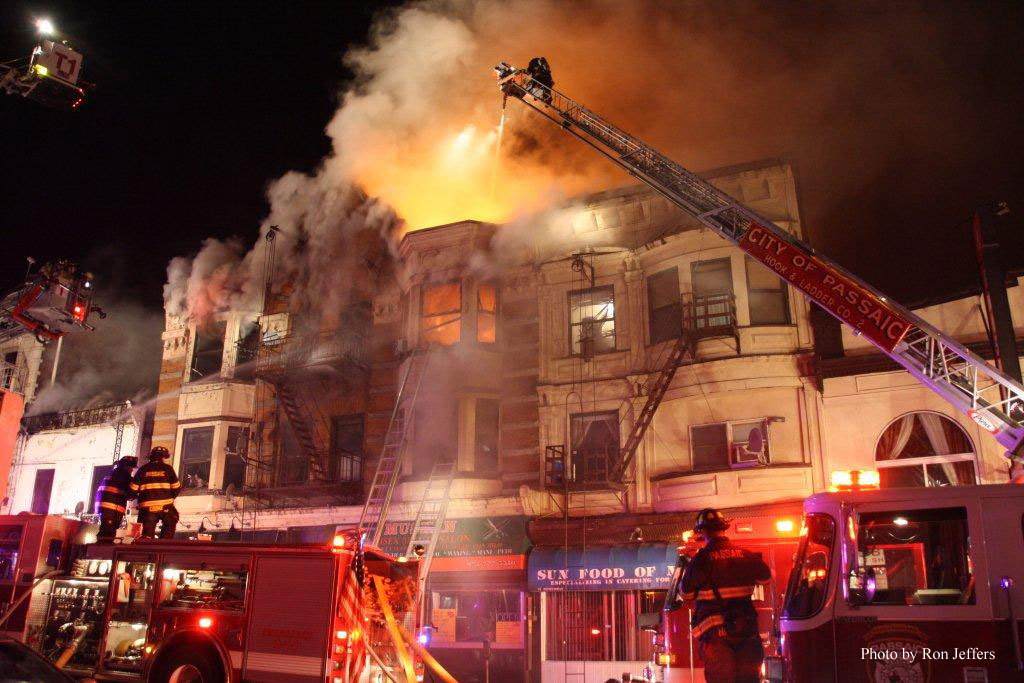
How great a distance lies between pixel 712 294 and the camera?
15.4 meters

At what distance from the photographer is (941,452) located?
13.1 m

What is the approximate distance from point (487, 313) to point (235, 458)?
768 cm

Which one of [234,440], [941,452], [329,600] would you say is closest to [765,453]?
[941,452]

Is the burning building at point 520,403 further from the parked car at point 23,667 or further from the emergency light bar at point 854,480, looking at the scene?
the parked car at point 23,667

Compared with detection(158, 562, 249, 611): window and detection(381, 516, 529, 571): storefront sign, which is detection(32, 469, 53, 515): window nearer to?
detection(381, 516, 529, 571): storefront sign

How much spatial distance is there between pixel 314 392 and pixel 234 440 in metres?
2.46

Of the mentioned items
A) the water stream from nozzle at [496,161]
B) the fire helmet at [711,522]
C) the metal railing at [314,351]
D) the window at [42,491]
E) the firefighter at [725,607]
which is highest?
the water stream from nozzle at [496,161]

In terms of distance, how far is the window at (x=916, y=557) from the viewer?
505cm

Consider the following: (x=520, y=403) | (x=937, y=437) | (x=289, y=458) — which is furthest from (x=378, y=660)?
(x=289, y=458)

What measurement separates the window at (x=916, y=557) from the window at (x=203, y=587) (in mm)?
6236

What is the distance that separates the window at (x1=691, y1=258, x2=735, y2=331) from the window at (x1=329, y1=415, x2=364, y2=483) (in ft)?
29.0

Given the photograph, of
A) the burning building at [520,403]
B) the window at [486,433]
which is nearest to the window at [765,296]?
the burning building at [520,403]

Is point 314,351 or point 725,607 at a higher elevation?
point 314,351

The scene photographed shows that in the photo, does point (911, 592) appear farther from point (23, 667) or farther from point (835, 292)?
point (23, 667)
